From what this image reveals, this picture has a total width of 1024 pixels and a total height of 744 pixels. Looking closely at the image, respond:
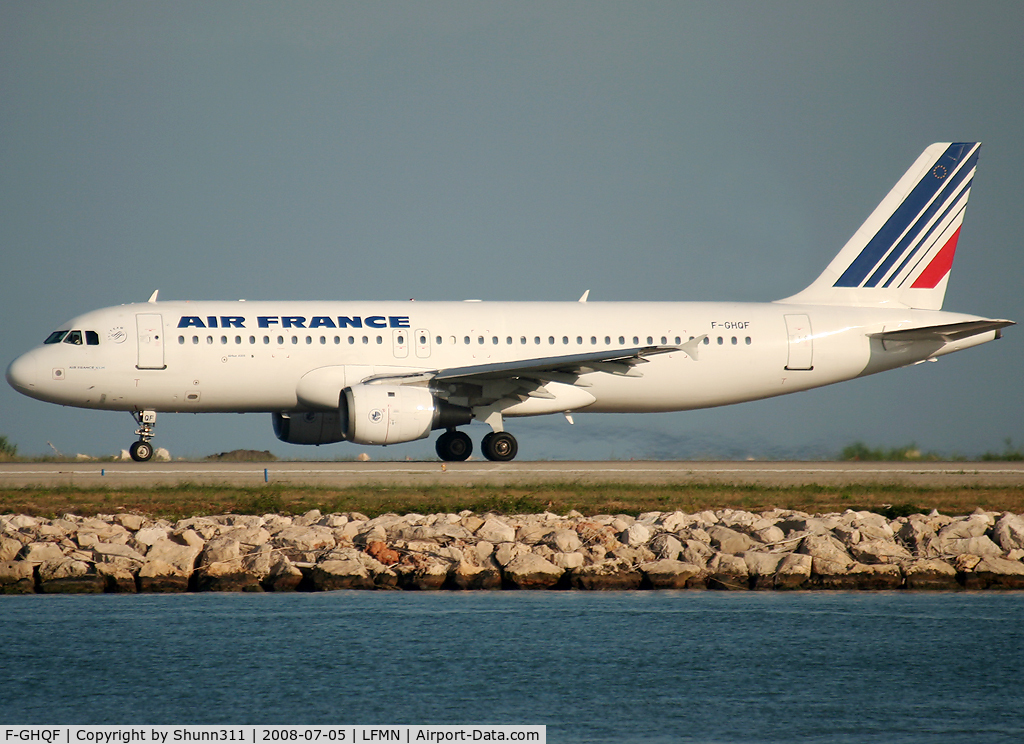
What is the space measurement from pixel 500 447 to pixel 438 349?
9.00 ft

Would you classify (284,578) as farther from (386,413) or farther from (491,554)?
(386,413)

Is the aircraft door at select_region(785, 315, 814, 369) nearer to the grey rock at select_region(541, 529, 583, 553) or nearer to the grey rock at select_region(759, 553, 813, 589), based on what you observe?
the grey rock at select_region(759, 553, 813, 589)

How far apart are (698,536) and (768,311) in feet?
44.9

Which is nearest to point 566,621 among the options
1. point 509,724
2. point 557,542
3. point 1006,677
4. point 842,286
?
point 557,542

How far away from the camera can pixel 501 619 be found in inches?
704

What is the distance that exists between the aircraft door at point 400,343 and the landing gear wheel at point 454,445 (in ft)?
7.61

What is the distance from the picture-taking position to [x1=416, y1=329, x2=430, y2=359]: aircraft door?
30.4 m

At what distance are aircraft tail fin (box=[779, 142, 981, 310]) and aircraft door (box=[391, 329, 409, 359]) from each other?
10.6 meters

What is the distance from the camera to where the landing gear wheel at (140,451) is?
30297mm

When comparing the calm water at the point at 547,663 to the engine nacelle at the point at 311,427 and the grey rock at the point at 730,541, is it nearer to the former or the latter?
the grey rock at the point at 730,541

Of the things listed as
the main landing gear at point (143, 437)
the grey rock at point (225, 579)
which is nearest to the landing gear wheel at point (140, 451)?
the main landing gear at point (143, 437)

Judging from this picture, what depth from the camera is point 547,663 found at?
53.0ft

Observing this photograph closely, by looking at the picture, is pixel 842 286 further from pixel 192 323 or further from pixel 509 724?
pixel 509 724

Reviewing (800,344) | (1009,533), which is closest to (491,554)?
(1009,533)
